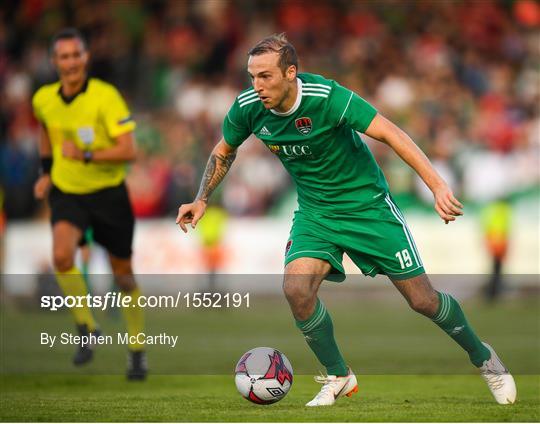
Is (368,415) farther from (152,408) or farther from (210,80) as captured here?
(210,80)

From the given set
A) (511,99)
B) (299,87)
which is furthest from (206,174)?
(511,99)

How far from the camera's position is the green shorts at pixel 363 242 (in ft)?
26.5

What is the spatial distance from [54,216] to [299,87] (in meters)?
3.42

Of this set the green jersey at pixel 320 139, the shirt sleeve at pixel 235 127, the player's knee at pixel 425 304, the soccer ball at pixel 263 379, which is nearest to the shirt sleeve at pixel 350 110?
the green jersey at pixel 320 139

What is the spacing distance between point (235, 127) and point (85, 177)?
2.70 m

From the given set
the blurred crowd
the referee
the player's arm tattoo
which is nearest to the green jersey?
the player's arm tattoo

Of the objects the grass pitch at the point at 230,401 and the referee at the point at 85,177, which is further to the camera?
the referee at the point at 85,177

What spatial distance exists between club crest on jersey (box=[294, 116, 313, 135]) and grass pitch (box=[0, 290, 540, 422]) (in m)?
1.87

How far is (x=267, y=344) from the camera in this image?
1355 centimetres

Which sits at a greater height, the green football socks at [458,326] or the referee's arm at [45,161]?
the green football socks at [458,326]

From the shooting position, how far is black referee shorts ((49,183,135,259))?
34.4 ft

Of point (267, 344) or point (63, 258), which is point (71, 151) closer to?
point (63, 258)

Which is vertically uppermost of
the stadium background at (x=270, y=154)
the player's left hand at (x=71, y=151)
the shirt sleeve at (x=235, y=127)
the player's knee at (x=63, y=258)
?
the shirt sleeve at (x=235, y=127)

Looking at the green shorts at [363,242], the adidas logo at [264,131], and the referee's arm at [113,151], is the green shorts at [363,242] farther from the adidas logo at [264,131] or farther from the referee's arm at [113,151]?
the referee's arm at [113,151]
